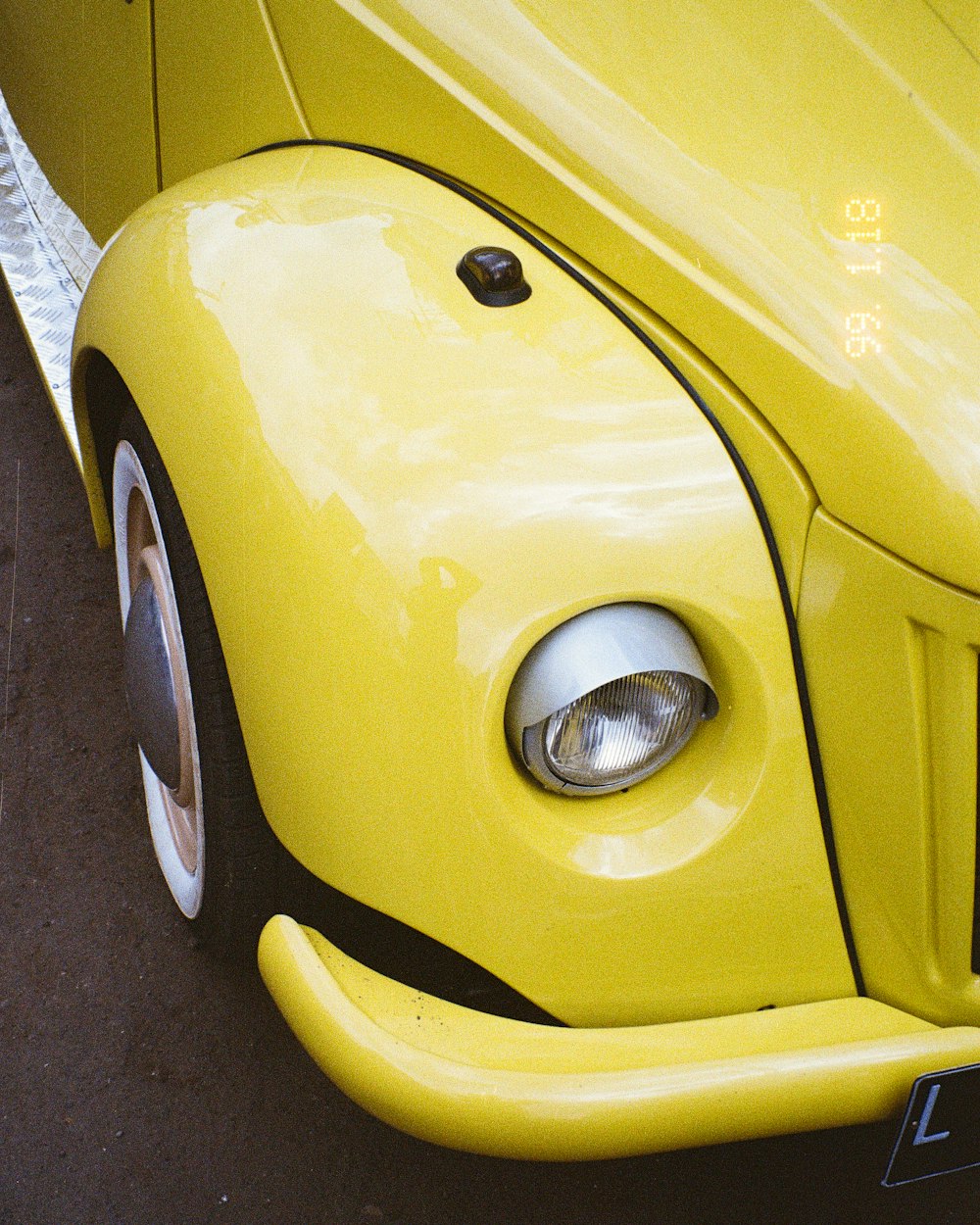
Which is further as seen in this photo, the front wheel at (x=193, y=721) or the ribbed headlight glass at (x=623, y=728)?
the front wheel at (x=193, y=721)

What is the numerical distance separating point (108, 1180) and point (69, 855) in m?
0.59

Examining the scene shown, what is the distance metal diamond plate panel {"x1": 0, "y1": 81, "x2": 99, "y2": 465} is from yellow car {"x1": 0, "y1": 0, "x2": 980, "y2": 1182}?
3.26 ft

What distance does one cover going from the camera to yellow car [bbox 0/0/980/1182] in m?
1.14

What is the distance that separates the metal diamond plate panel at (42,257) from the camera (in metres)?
2.37

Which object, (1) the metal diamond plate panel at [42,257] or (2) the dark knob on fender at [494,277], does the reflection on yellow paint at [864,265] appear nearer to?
(2) the dark knob on fender at [494,277]

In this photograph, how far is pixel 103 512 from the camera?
198 centimetres

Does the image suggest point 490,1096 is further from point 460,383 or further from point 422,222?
point 422,222

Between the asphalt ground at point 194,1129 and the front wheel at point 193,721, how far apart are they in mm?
251

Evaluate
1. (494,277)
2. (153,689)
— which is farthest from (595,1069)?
(494,277)

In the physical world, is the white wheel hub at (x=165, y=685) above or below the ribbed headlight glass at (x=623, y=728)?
below

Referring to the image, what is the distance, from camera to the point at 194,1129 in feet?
5.50

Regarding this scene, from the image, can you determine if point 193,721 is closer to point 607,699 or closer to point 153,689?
point 153,689

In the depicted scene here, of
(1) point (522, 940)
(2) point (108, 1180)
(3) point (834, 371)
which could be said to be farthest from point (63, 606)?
(3) point (834, 371)

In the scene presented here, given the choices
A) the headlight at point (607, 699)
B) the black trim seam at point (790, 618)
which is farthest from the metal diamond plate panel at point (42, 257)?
the headlight at point (607, 699)
